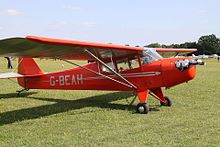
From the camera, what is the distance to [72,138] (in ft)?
20.2

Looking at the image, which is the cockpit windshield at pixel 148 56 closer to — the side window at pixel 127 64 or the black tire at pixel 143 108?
the side window at pixel 127 64

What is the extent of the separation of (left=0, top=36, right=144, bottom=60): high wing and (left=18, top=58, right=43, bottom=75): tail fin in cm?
271

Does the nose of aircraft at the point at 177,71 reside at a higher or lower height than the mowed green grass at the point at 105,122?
higher

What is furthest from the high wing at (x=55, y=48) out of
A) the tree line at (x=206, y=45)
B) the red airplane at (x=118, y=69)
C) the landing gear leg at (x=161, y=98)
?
the tree line at (x=206, y=45)

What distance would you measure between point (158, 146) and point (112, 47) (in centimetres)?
408

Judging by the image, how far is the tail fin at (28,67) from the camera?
11.9 m

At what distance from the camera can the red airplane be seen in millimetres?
8375

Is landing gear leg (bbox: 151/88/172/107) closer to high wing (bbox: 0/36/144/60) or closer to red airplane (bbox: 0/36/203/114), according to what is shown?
red airplane (bbox: 0/36/203/114)

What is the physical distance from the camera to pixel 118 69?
1003cm

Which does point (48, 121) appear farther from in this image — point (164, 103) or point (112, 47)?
point (164, 103)

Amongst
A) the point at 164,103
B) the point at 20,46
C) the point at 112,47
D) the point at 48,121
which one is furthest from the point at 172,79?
the point at 20,46

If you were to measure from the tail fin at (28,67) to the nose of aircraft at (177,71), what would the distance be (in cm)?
507

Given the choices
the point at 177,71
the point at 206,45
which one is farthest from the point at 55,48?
the point at 206,45

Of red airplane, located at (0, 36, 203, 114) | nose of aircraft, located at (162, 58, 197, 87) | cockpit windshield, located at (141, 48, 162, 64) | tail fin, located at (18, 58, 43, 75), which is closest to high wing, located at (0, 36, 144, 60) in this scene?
red airplane, located at (0, 36, 203, 114)
